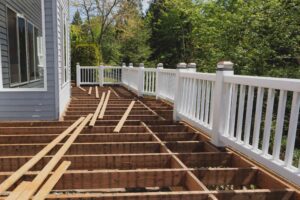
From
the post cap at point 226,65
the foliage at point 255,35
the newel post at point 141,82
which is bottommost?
the newel post at point 141,82

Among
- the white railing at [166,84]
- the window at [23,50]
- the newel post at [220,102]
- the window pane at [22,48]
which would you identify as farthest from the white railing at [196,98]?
the window pane at [22,48]

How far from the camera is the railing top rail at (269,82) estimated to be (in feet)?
6.93

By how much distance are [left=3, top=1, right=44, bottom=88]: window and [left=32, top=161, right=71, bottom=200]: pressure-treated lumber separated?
353 centimetres

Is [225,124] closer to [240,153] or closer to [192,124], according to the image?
[240,153]

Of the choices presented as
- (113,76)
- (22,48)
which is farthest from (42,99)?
(113,76)

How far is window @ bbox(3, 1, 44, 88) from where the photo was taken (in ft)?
21.7

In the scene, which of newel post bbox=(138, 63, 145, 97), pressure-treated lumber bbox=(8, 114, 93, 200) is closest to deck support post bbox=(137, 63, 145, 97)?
newel post bbox=(138, 63, 145, 97)

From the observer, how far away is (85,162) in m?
2.71

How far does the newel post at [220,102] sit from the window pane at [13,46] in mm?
4975

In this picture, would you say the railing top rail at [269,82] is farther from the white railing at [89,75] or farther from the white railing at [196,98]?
the white railing at [89,75]

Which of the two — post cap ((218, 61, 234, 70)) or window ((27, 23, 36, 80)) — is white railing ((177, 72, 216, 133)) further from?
window ((27, 23, 36, 80))

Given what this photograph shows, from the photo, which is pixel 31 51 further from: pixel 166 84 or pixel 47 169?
pixel 47 169

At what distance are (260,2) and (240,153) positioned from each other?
35.0ft

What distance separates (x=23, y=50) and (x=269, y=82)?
24.9 feet
